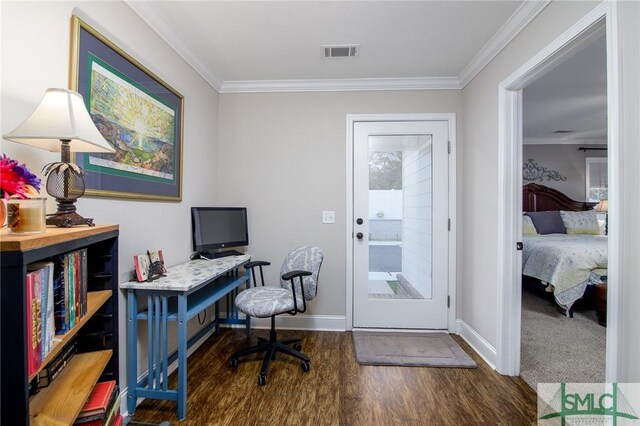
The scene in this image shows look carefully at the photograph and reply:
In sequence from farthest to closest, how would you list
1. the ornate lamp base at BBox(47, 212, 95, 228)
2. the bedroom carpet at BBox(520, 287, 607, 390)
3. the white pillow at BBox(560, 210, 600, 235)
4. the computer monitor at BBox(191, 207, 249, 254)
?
the white pillow at BBox(560, 210, 600, 235) → the computer monitor at BBox(191, 207, 249, 254) → the bedroom carpet at BBox(520, 287, 607, 390) → the ornate lamp base at BBox(47, 212, 95, 228)

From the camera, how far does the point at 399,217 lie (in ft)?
9.15

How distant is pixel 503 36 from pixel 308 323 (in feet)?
9.69

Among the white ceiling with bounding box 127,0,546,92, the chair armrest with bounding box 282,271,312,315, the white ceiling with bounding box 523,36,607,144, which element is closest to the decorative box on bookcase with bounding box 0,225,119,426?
the chair armrest with bounding box 282,271,312,315

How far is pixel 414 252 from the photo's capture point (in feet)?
9.12

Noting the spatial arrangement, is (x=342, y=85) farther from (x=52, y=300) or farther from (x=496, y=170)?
(x=52, y=300)

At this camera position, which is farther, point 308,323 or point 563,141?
point 563,141

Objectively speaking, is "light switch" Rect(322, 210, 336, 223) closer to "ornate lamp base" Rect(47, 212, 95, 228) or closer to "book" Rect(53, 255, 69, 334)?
"ornate lamp base" Rect(47, 212, 95, 228)

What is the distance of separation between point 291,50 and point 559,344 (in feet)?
11.5

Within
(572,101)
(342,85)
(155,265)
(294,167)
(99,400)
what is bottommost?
(99,400)

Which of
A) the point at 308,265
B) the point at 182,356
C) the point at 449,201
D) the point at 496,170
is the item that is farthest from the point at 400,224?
the point at 182,356

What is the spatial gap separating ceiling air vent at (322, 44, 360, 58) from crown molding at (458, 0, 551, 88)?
103 cm

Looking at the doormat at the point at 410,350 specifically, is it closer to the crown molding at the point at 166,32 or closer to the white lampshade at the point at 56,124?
the white lampshade at the point at 56,124

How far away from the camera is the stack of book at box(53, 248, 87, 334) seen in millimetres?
891

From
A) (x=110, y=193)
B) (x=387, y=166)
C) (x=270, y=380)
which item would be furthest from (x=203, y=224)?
(x=387, y=166)
